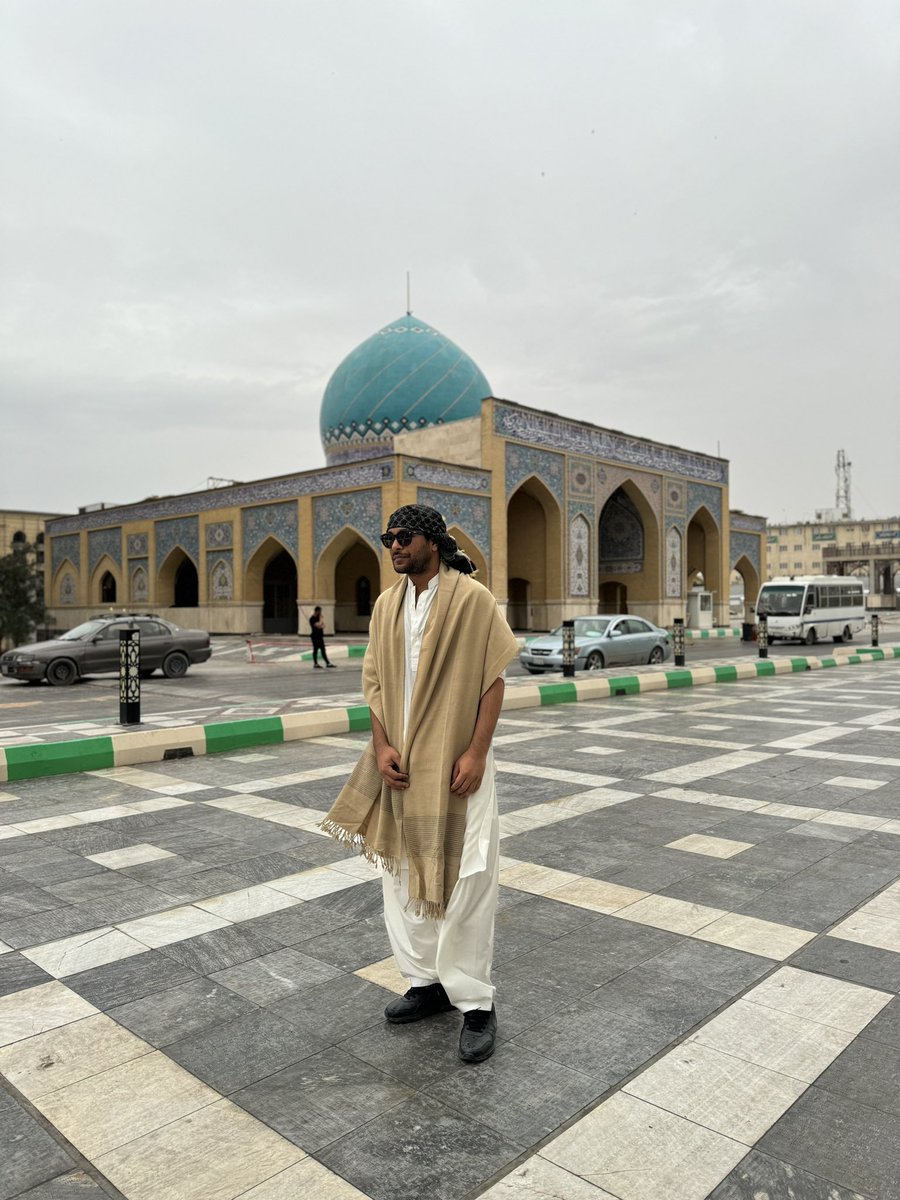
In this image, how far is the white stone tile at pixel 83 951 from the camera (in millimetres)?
3199

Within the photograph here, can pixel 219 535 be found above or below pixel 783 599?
above

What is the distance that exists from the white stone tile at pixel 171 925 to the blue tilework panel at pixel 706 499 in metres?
35.2

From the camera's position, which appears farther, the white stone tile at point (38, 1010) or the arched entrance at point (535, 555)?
the arched entrance at point (535, 555)

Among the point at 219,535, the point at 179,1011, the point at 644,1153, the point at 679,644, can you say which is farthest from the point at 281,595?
the point at 644,1153

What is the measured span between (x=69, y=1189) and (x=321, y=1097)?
2.04 feet

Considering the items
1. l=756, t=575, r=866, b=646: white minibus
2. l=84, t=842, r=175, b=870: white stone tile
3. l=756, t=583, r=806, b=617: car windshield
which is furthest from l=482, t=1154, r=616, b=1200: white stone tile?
l=756, t=583, r=806, b=617: car windshield

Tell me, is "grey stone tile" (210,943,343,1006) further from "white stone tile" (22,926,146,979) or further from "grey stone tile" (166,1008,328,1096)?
"white stone tile" (22,926,146,979)

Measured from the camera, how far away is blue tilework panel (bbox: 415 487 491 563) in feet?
88.0

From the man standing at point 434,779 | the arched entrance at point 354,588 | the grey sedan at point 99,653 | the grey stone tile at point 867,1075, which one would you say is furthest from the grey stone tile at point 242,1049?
the arched entrance at point 354,588

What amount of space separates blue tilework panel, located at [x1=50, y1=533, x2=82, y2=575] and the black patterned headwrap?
1623 inches

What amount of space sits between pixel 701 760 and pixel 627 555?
29864 millimetres

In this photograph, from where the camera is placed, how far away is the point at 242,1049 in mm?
2605

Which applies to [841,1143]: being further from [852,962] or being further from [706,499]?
[706,499]

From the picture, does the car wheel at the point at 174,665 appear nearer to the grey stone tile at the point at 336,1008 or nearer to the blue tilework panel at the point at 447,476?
the blue tilework panel at the point at 447,476
